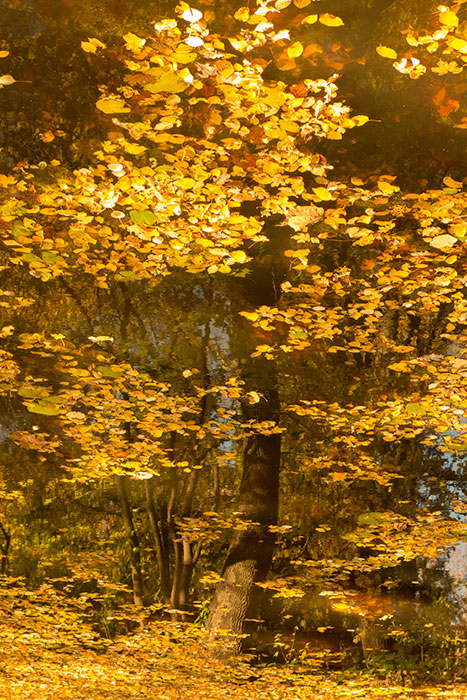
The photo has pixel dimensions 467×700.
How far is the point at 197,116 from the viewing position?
8156 mm

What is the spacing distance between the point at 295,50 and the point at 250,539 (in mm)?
6690

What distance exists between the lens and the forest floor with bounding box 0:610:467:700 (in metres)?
9.02

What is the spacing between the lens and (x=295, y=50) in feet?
25.3

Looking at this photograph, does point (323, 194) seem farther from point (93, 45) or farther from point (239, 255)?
point (93, 45)

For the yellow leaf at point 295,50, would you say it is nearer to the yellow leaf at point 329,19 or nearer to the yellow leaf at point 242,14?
the yellow leaf at point 329,19

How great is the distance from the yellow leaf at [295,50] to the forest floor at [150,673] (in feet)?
27.3

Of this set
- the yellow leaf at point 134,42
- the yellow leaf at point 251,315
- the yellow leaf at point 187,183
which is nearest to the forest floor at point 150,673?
the yellow leaf at point 251,315

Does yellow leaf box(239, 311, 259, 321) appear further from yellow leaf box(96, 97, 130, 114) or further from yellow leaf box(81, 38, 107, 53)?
yellow leaf box(81, 38, 107, 53)

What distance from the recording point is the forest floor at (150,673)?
9016 mm

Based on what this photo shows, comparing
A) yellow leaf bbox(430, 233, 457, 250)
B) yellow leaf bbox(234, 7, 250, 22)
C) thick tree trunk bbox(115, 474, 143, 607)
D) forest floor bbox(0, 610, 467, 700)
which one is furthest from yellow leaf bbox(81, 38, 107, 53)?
forest floor bbox(0, 610, 467, 700)

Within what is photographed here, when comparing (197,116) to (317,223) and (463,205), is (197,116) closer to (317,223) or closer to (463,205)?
(317,223)

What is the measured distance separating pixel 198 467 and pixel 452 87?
22.3ft

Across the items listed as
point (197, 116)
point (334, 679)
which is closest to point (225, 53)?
point (197, 116)

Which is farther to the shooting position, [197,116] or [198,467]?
[198,467]
